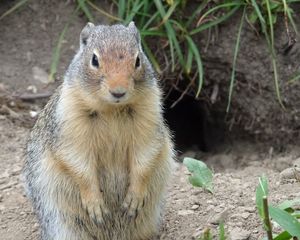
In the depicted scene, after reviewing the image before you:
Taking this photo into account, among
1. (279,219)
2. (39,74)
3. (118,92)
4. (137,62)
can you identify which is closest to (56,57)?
(39,74)

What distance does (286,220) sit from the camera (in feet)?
12.7

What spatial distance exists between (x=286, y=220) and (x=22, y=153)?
2.62 metres

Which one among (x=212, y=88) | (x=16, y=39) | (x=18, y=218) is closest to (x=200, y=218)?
(x=18, y=218)

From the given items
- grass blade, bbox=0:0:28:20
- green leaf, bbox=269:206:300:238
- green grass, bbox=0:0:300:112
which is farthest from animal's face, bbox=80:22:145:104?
grass blade, bbox=0:0:28:20

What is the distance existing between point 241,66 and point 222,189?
72.4 inches

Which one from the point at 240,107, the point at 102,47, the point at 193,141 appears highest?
the point at 102,47

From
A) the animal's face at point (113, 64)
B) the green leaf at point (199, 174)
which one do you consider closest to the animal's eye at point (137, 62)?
the animal's face at point (113, 64)

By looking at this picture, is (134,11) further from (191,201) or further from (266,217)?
(266,217)

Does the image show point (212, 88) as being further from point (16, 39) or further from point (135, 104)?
point (135, 104)

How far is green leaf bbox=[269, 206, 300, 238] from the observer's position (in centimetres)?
383

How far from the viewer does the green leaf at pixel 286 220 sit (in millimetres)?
3826

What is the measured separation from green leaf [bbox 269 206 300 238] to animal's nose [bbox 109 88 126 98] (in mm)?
964

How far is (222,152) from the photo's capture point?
7320 millimetres

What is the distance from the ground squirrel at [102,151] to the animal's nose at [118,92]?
121mm
